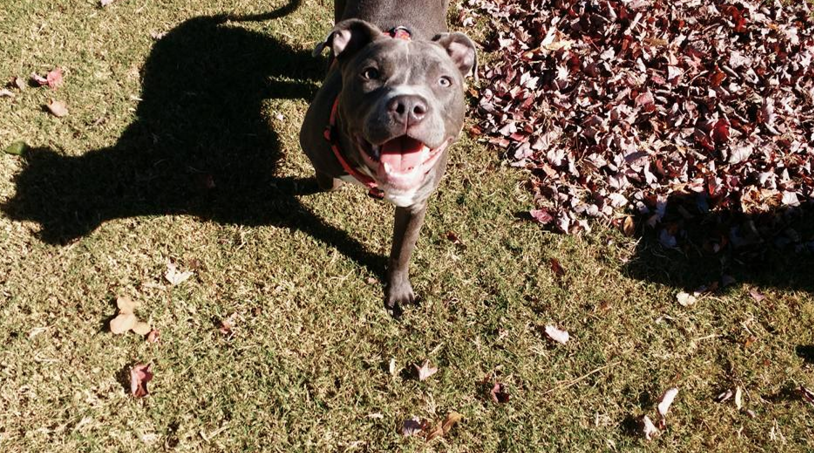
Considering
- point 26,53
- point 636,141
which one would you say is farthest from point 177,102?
point 636,141

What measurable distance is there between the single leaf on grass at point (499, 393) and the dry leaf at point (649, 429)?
102 centimetres

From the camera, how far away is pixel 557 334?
4496 mm

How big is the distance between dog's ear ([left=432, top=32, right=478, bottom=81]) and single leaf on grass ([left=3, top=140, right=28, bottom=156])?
3.69 meters

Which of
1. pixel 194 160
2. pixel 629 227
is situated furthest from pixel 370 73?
pixel 629 227

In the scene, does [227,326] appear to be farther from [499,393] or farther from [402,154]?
[499,393]

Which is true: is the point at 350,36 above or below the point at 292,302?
above

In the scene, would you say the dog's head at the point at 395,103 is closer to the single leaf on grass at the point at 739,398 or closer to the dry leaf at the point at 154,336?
the dry leaf at the point at 154,336

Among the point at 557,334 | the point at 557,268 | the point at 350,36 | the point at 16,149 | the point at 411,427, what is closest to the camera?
the point at 350,36

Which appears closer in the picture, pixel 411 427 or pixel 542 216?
pixel 411 427

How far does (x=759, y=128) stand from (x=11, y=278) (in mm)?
6820

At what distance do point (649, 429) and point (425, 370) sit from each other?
1718mm

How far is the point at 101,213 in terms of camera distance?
455cm

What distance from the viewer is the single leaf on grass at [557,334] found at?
4477mm

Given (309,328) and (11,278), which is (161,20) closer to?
(11,278)
